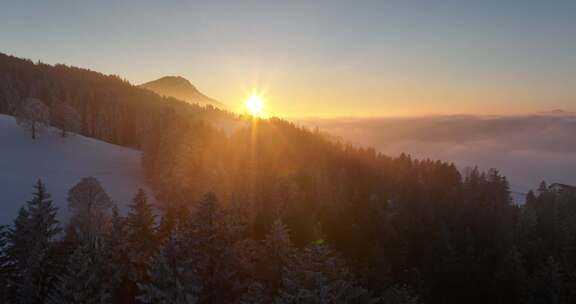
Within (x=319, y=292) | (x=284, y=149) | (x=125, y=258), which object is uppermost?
(x=284, y=149)

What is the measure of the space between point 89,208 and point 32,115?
52.0 m

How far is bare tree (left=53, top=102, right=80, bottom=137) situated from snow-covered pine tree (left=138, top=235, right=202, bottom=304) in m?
68.6

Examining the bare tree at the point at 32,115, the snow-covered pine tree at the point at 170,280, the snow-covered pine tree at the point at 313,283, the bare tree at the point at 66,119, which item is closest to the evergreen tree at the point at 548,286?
the snow-covered pine tree at the point at 313,283

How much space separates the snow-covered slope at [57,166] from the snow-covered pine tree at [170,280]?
3116cm

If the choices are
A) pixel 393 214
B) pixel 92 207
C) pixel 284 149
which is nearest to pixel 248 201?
pixel 92 207

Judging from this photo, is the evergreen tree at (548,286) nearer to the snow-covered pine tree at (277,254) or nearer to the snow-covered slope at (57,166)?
the snow-covered pine tree at (277,254)

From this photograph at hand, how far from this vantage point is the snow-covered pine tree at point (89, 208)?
32188 millimetres

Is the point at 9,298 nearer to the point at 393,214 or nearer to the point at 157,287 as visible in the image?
the point at 157,287

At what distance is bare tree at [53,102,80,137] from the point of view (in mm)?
73875

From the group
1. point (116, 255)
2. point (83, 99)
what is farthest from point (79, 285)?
point (83, 99)

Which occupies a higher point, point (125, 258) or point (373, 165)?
point (373, 165)

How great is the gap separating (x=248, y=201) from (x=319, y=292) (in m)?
32.2

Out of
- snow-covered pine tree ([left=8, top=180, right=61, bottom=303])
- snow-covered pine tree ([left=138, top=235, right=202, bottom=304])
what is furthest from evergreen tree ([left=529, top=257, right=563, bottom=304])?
snow-covered pine tree ([left=8, top=180, right=61, bottom=303])

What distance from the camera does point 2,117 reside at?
81.6 m
